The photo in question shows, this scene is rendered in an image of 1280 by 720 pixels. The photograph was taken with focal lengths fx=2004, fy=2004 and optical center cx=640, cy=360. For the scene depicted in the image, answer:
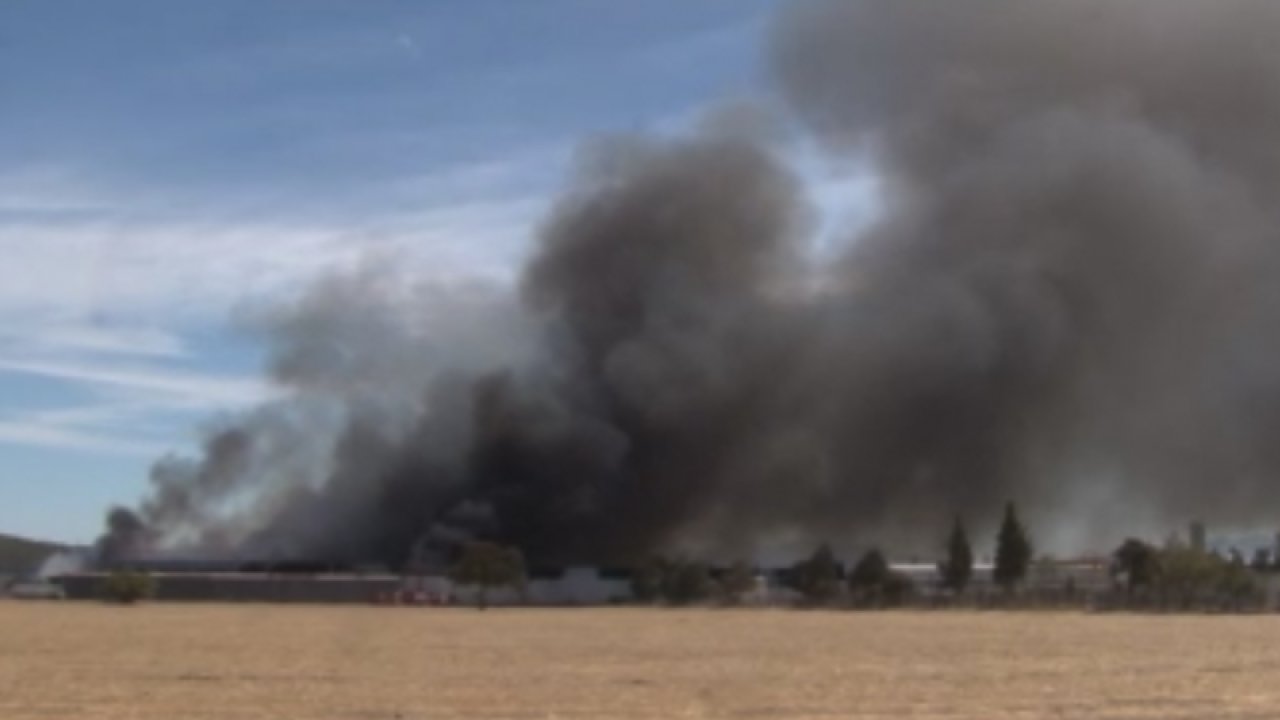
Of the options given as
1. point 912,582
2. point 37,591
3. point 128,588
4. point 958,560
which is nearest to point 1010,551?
point 958,560

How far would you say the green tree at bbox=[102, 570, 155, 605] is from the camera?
115 metres

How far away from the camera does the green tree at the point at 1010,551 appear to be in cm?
11156

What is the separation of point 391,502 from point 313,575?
7.88 metres

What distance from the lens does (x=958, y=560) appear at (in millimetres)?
112062

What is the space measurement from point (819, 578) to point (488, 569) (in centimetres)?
1862

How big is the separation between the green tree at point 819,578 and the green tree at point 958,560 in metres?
6.39

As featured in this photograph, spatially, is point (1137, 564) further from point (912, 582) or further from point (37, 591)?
point (37, 591)

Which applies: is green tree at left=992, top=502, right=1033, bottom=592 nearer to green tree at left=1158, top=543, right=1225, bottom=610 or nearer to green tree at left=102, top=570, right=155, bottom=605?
green tree at left=1158, top=543, right=1225, bottom=610

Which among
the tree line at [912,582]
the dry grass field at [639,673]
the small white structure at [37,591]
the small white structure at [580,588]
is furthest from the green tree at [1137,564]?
the small white structure at [37,591]

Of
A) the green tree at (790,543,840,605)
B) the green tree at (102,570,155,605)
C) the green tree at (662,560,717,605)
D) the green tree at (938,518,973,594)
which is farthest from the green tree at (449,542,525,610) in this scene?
the green tree at (938,518,973,594)

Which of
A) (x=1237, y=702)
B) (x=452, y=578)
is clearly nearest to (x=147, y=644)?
(x=1237, y=702)

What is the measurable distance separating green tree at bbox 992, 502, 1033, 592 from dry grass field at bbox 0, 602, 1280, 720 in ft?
169

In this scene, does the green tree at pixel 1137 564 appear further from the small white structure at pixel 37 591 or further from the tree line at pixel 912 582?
the small white structure at pixel 37 591

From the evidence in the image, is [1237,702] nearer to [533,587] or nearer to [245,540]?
[533,587]
